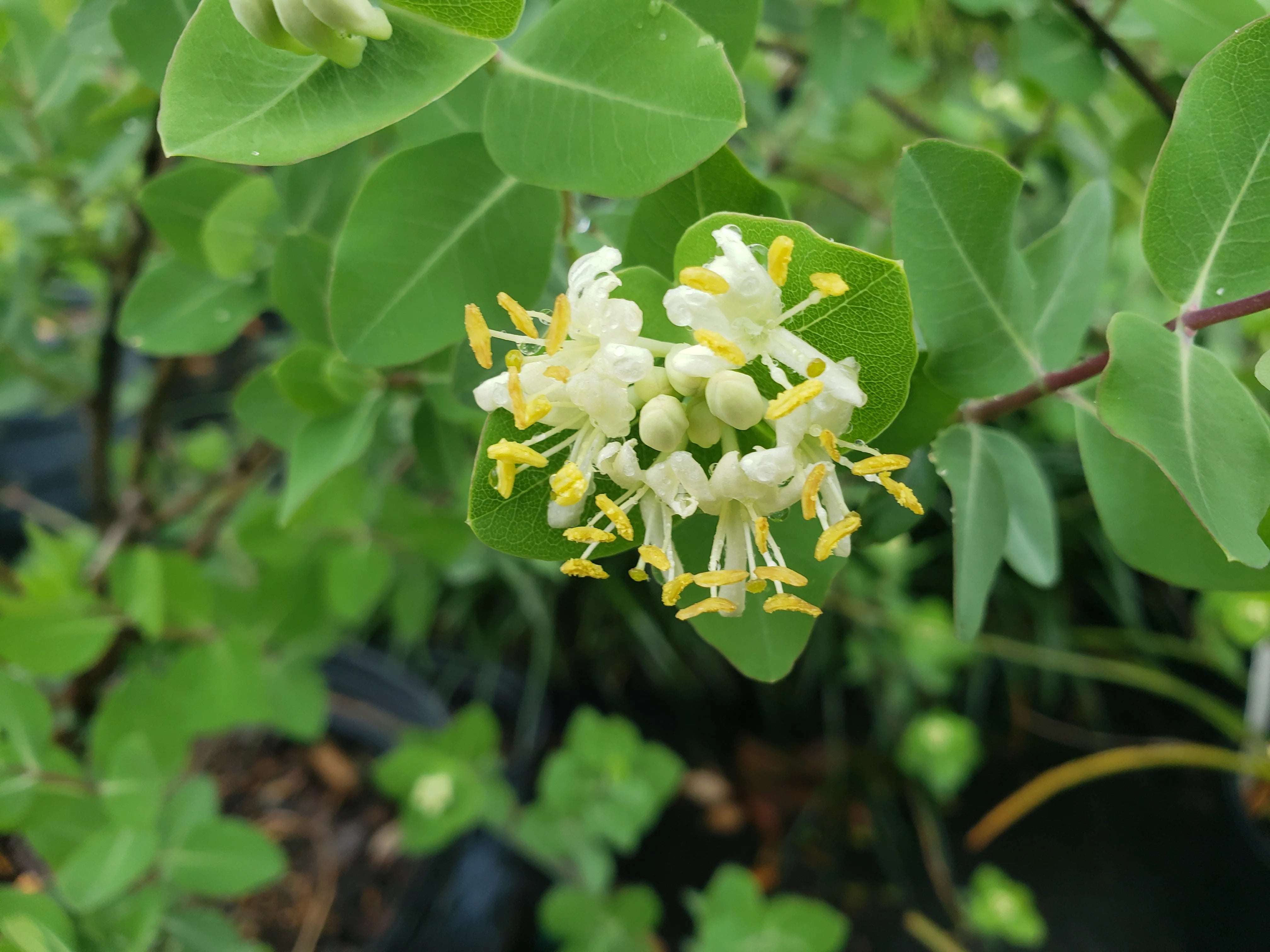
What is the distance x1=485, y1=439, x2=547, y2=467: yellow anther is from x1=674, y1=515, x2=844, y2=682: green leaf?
0.38ft

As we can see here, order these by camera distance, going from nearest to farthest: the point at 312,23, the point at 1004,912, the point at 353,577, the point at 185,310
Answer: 1. the point at 312,23
2. the point at 185,310
3. the point at 353,577
4. the point at 1004,912

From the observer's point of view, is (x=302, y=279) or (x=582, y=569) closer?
(x=582, y=569)

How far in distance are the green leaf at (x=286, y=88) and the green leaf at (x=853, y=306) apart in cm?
14

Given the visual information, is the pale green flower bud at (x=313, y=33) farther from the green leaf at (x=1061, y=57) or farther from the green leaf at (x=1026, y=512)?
→ the green leaf at (x=1061, y=57)

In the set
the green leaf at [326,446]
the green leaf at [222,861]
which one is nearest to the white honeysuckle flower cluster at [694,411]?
the green leaf at [326,446]

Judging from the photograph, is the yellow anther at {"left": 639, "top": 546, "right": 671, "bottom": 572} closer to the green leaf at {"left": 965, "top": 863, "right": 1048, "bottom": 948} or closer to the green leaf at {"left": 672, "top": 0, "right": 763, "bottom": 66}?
the green leaf at {"left": 672, "top": 0, "right": 763, "bottom": 66}

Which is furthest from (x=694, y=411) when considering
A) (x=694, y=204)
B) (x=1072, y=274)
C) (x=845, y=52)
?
(x=845, y=52)

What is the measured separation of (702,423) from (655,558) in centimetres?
6

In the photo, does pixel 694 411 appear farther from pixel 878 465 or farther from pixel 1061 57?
pixel 1061 57

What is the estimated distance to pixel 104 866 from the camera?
63 centimetres

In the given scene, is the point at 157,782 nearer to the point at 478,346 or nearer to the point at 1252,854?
the point at 478,346

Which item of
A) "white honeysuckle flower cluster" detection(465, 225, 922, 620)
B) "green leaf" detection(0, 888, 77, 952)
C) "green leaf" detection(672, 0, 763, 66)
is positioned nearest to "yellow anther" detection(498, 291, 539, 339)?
"white honeysuckle flower cluster" detection(465, 225, 922, 620)

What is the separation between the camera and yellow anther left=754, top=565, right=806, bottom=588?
1.18ft

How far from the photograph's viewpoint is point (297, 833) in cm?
132
